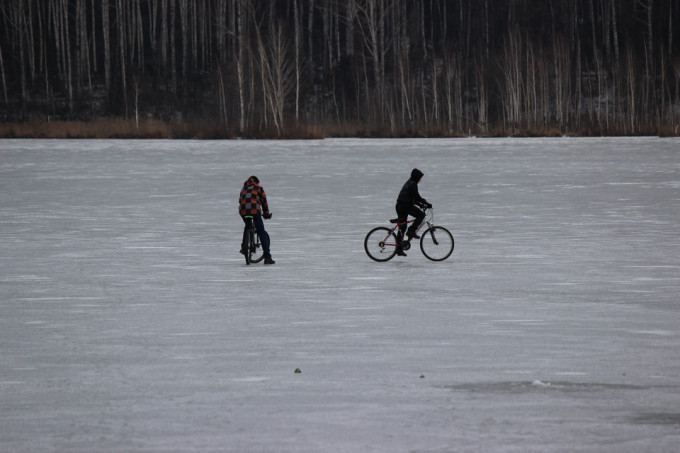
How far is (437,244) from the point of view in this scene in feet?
50.5

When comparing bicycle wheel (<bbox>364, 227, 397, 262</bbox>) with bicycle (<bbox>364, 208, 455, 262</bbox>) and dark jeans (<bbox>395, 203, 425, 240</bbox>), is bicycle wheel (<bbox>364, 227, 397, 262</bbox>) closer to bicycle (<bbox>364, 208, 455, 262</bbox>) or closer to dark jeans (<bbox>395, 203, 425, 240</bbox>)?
bicycle (<bbox>364, 208, 455, 262</bbox>)

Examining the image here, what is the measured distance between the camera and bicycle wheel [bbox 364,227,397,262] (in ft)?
50.2

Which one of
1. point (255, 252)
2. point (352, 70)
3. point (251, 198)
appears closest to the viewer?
point (251, 198)

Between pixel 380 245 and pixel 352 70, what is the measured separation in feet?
235

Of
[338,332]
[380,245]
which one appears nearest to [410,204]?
[380,245]

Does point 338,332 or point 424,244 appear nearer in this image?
point 338,332

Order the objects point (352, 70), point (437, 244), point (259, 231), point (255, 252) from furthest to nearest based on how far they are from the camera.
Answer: point (352, 70)
point (437, 244)
point (255, 252)
point (259, 231)

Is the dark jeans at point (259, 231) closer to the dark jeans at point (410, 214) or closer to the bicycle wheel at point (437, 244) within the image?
the dark jeans at point (410, 214)

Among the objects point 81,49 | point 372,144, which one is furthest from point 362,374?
point 81,49

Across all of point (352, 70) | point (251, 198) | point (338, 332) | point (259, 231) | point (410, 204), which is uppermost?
point (352, 70)

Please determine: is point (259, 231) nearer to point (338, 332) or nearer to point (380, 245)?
point (380, 245)

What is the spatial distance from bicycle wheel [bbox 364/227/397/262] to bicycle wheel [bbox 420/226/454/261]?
0.45 meters

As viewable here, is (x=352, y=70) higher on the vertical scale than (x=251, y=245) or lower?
higher

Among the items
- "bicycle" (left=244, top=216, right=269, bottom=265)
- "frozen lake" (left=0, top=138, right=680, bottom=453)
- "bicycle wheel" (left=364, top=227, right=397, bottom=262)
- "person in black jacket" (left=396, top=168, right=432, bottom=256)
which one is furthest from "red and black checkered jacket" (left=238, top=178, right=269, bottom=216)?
"person in black jacket" (left=396, top=168, right=432, bottom=256)
